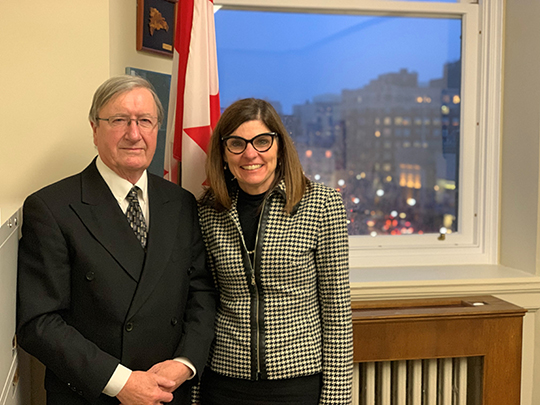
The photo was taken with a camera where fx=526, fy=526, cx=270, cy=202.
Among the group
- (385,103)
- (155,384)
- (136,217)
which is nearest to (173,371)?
(155,384)

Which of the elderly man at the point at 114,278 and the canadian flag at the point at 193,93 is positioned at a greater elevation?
the canadian flag at the point at 193,93

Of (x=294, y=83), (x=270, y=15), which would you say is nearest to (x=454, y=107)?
(x=294, y=83)

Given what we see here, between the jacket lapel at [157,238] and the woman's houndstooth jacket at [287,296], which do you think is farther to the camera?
the woman's houndstooth jacket at [287,296]

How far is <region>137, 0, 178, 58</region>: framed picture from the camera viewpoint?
2.12 metres

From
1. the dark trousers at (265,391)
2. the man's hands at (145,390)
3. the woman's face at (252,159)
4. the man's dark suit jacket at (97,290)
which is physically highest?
the woman's face at (252,159)

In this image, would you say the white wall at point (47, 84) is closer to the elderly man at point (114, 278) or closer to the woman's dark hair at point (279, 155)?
the elderly man at point (114, 278)

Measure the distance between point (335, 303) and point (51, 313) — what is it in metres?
0.78

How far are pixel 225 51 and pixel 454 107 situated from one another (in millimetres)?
1186

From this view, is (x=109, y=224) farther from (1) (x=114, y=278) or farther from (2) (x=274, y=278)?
(2) (x=274, y=278)

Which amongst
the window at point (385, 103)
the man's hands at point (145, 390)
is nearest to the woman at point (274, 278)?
the man's hands at point (145, 390)

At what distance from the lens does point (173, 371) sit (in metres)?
1.42

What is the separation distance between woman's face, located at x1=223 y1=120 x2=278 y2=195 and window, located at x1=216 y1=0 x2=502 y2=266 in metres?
1.02

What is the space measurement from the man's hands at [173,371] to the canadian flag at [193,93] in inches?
24.7

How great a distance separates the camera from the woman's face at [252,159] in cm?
151
